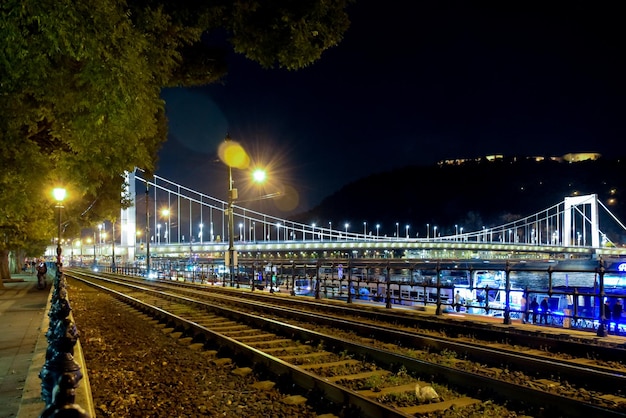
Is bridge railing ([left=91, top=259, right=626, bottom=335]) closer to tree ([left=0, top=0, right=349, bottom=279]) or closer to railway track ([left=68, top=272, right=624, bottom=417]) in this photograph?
railway track ([left=68, top=272, right=624, bottom=417])

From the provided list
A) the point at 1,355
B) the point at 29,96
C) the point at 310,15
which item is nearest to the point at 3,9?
the point at 29,96

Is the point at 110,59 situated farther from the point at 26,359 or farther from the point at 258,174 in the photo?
the point at 258,174

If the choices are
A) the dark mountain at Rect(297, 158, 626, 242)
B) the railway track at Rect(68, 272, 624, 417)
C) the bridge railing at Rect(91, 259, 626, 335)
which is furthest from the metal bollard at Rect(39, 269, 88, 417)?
the dark mountain at Rect(297, 158, 626, 242)

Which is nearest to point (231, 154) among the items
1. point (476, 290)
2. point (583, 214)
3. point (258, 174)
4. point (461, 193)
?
point (258, 174)

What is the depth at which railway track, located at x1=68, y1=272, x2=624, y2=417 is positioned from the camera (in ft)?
21.3

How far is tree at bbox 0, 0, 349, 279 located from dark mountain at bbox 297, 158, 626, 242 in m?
163

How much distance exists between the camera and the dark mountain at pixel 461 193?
169 m

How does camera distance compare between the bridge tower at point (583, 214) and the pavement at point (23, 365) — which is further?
the bridge tower at point (583, 214)

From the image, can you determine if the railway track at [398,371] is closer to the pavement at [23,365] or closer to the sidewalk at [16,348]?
the pavement at [23,365]

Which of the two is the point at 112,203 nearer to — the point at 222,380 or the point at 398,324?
the point at 398,324

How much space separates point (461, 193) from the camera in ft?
593

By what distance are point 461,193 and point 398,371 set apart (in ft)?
587

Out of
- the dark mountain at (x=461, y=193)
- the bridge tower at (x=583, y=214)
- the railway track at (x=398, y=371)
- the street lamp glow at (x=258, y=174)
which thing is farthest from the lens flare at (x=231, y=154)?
the dark mountain at (x=461, y=193)

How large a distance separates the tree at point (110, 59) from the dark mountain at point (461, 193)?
163m
